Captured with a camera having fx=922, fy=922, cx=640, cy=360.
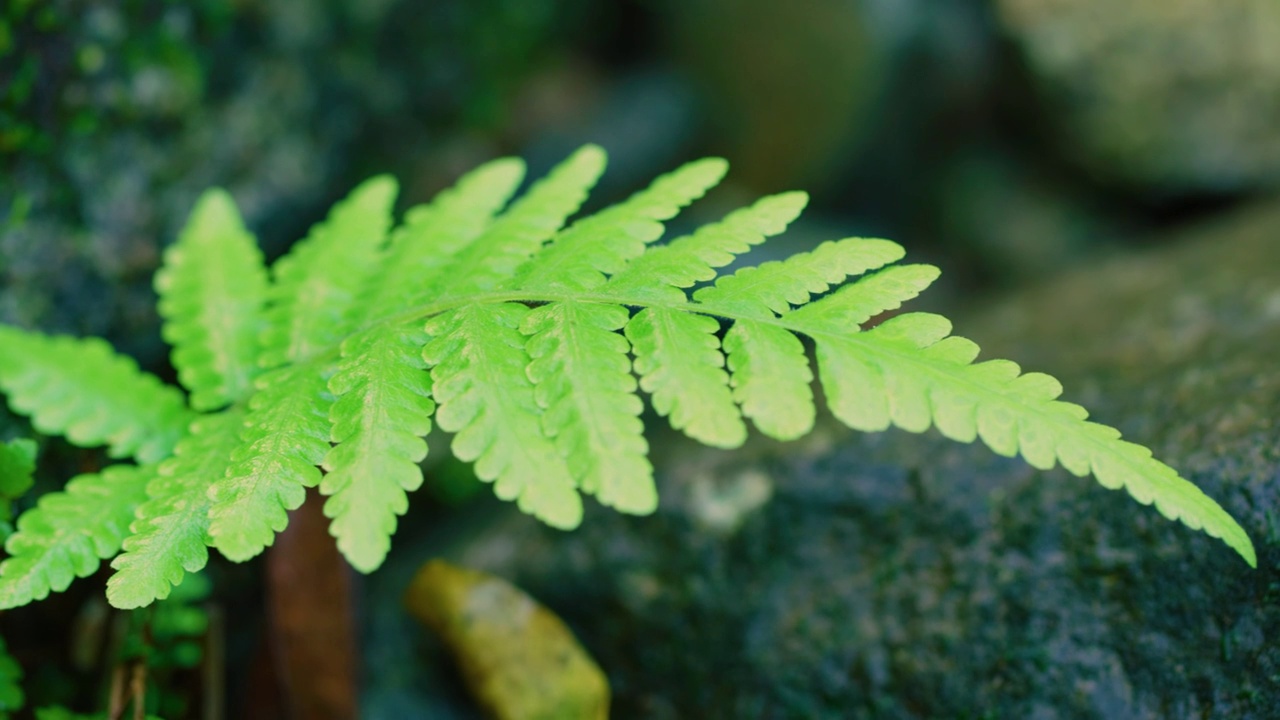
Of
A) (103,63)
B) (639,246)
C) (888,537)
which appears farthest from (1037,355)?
(103,63)

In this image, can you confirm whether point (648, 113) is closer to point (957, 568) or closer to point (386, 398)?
point (957, 568)

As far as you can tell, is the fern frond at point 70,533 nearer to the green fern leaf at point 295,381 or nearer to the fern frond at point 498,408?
the green fern leaf at point 295,381

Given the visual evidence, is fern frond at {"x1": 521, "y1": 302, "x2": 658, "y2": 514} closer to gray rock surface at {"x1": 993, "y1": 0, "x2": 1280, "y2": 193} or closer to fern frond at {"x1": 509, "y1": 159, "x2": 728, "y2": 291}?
fern frond at {"x1": 509, "y1": 159, "x2": 728, "y2": 291}

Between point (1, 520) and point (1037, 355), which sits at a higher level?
point (1037, 355)

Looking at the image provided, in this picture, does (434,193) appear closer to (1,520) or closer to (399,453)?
(1,520)

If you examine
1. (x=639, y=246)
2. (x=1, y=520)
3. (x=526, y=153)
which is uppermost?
(x=526, y=153)

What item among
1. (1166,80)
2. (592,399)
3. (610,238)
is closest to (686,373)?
(592,399)

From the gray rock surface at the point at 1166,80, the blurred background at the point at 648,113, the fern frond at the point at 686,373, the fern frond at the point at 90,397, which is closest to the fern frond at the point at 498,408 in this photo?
the fern frond at the point at 686,373
